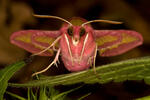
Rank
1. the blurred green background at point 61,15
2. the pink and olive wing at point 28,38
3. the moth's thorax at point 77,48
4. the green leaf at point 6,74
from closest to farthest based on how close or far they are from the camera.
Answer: the green leaf at point 6,74
the moth's thorax at point 77,48
the pink and olive wing at point 28,38
the blurred green background at point 61,15

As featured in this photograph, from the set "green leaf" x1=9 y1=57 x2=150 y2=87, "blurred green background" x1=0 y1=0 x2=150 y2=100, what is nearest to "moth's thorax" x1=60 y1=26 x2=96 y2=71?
"green leaf" x1=9 y1=57 x2=150 y2=87

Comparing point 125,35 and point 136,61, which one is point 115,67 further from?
point 125,35

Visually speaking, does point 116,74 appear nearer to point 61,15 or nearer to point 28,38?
point 28,38

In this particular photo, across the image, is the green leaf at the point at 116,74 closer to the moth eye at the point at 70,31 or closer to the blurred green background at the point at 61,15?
the moth eye at the point at 70,31

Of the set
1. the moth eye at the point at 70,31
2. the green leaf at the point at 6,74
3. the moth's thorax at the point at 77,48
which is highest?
the moth eye at the point at 70,31

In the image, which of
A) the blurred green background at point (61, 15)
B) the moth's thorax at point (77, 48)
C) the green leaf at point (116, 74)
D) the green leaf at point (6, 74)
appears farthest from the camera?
the blurred green background at point (61, 15)

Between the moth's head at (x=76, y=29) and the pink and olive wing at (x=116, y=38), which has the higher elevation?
the moth's head at (x=76, y=29)

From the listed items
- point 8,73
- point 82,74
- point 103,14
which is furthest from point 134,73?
point 103,14

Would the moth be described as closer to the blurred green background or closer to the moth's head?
the moth's head

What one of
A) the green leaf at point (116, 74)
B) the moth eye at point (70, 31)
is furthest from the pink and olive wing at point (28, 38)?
the green leaf at point (116, 74)
